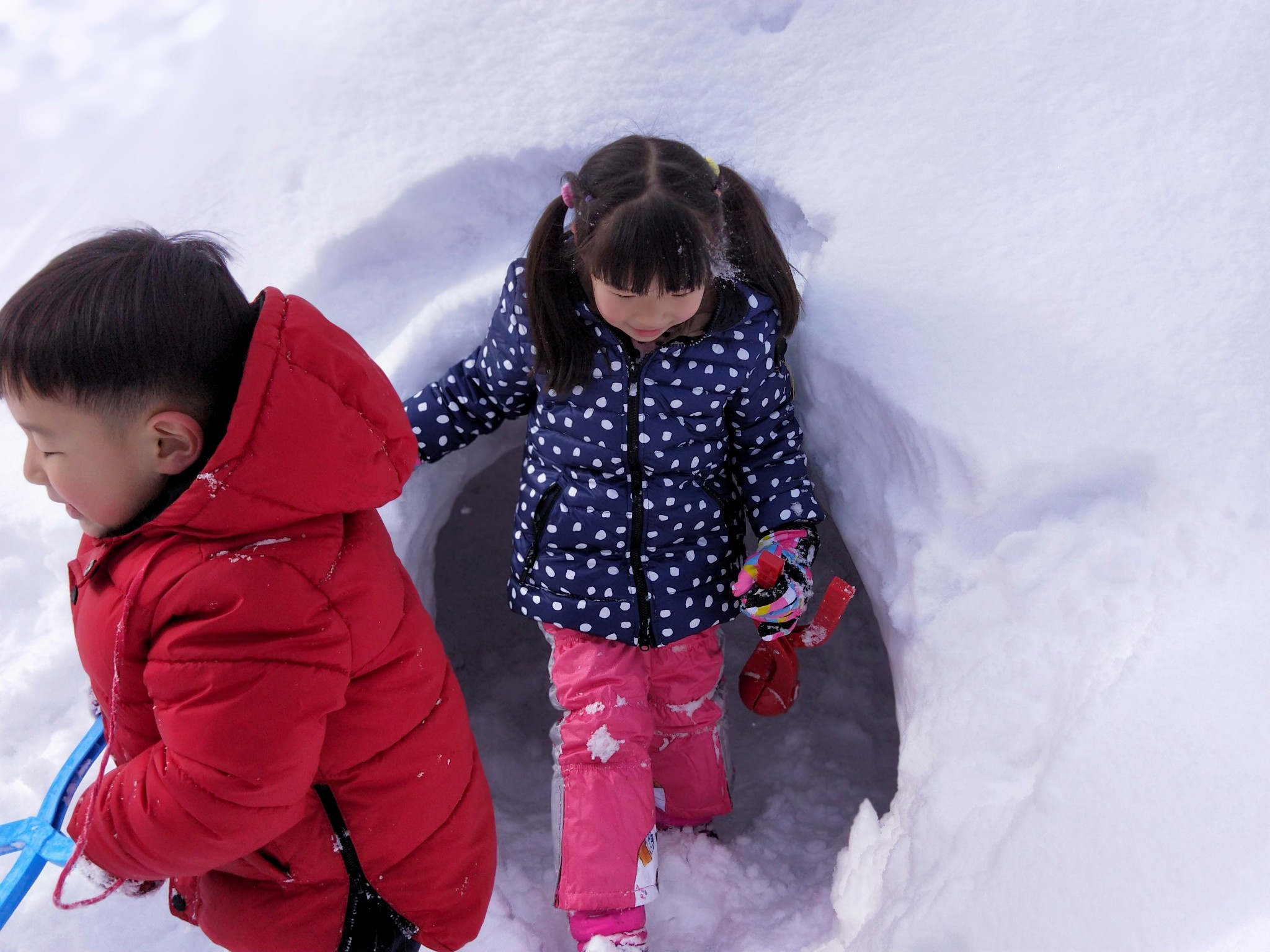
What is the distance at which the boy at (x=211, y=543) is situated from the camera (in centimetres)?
103

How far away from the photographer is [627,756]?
1.73 meters

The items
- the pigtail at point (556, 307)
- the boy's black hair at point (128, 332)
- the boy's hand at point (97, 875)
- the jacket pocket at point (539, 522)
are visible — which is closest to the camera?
the boy's black hair at point (128, 332)

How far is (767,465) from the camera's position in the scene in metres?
1.76

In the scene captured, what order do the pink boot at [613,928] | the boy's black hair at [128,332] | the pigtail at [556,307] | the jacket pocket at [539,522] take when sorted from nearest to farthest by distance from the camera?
the boy's black hair at [128,332] → the pigtail at [556,307] → the pink boot at [613,928] → the jacket pocket at [539,522]

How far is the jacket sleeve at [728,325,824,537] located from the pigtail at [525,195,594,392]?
0.29m

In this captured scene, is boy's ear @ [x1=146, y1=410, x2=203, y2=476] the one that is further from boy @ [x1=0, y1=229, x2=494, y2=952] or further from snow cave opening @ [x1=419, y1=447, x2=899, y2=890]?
snow cave opening @ [x1=419, y1=447, x2=899, y2=890]

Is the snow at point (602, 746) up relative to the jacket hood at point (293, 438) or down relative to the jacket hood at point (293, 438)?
down

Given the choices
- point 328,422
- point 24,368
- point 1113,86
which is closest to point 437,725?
point 328,422

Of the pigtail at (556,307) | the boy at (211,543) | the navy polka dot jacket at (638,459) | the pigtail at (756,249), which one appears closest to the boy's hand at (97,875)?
the boy at (211,543)

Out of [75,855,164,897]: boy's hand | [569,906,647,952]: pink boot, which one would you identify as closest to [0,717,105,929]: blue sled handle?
[75,855,164,897]: boy's hand

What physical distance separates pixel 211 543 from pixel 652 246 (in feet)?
2.22

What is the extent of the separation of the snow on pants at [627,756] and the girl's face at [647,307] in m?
0.64

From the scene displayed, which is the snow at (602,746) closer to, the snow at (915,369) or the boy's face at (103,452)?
the snow at (915,369)

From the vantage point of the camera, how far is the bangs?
134 cm
